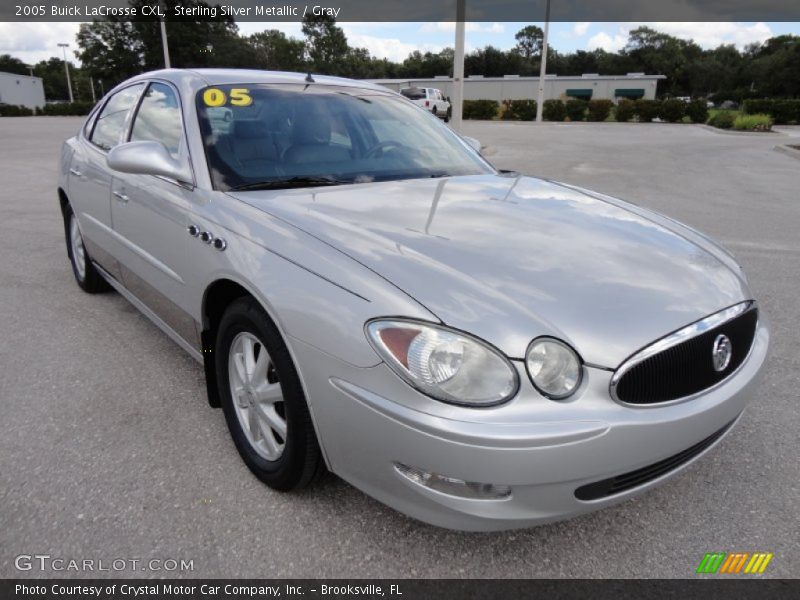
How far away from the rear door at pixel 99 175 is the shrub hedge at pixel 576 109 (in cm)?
3653

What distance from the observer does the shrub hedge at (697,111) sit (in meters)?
34.3

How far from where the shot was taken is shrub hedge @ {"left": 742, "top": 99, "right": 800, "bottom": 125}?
1299 inches

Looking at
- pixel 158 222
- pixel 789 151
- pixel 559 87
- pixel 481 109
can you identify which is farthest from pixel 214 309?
pixel 559 87

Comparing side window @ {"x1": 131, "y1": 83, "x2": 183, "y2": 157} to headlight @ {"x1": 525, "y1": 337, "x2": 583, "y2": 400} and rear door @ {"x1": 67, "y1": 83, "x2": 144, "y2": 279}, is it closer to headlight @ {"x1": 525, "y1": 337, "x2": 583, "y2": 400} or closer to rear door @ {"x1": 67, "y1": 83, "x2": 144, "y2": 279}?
rear door @ {"x1": 67, "y1": 83, "x2": 144, "y2": 279}

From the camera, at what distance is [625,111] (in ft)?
118

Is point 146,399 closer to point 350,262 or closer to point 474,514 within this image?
point 350,262

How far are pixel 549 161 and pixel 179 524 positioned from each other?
515 inches

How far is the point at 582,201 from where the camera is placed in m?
2.81

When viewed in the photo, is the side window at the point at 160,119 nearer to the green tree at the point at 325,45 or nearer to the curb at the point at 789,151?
the curb at the point at 789,151

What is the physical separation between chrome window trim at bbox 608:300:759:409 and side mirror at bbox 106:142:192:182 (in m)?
1.89

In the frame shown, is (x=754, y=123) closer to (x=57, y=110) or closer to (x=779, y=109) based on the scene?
(x=779, y=109)

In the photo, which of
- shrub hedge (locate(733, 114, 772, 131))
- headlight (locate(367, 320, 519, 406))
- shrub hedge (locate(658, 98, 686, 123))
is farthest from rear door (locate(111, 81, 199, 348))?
shrub hedge (locate(658, 98, 686, 123))

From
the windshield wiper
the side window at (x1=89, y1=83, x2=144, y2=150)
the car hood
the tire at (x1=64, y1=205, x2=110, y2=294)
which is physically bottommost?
the tire at (x1=64, y1=205, x2=110, y2=294)

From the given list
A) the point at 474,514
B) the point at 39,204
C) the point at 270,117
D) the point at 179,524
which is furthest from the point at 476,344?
the point at 39,204
